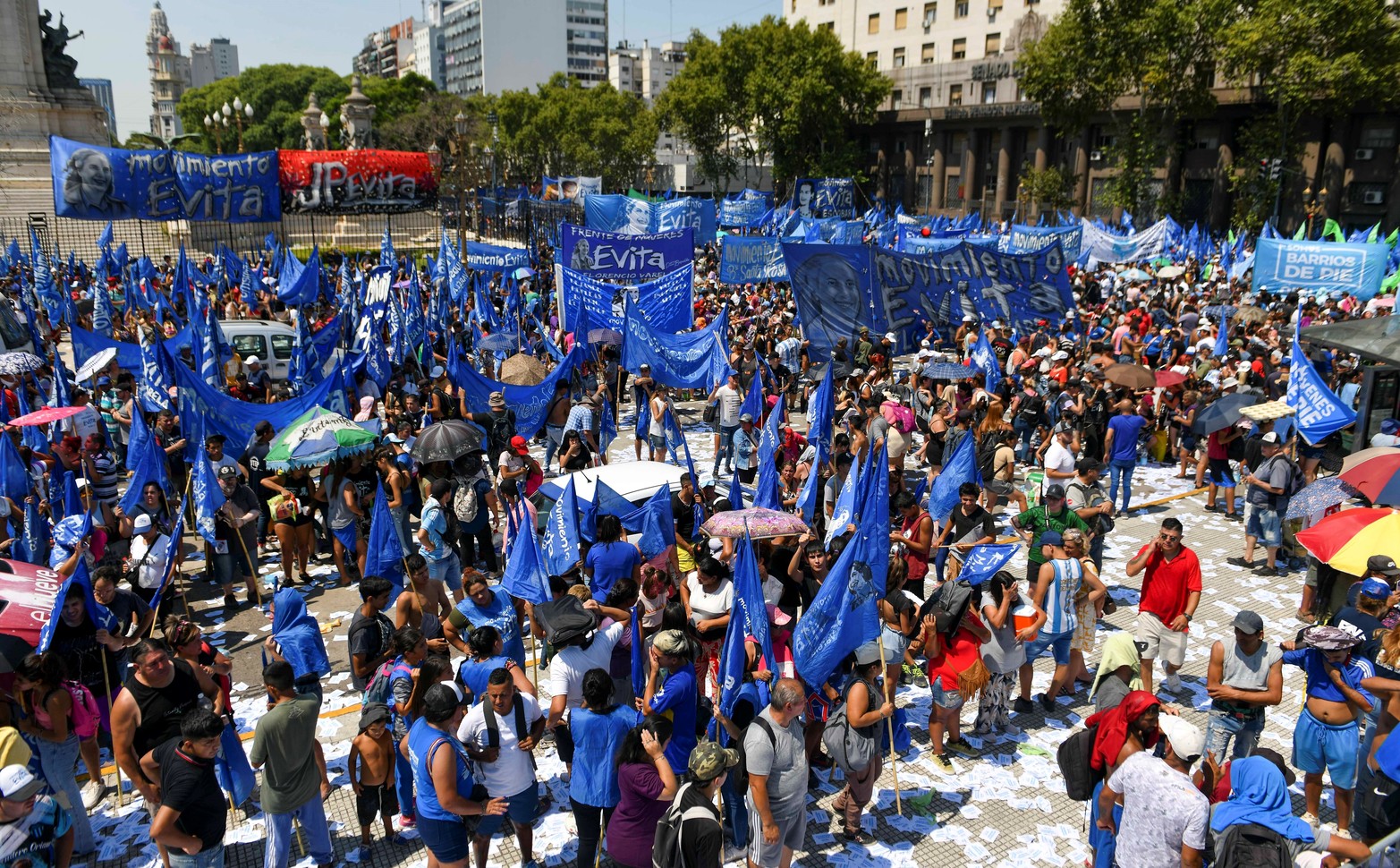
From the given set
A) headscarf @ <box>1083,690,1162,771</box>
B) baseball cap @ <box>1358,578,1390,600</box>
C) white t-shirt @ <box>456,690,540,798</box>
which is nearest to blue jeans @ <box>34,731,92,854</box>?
white t-shirt @ <box>456,690,540,798</box>

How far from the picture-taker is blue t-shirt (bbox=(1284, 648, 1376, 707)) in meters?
5.74

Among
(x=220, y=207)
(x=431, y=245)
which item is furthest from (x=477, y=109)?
(x=220, y=207)

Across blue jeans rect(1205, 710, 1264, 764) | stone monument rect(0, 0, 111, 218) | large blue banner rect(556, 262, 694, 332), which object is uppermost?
stone monument rect(0, 0, 111, 218)

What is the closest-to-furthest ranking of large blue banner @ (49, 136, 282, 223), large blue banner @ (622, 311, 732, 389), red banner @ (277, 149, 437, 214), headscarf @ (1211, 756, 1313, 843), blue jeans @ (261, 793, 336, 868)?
headscarf @ (1211, 756, 1313, 843) < blue jeans @ (261, 793, 336, 868) < large blue banner @ (622, 311, 732, 389) < large blue banner @ (49, 136, 282, 223) < red banner @ (277, 149, 437, 214)

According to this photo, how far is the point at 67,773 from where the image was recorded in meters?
5.82

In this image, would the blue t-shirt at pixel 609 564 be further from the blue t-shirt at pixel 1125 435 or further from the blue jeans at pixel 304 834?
the blue t-shirt at pixel 1125 435

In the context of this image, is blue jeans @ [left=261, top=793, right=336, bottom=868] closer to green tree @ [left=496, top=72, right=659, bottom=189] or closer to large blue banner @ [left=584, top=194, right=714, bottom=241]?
large blue banner @ [left=584, top=194, right=714, bottom=241]

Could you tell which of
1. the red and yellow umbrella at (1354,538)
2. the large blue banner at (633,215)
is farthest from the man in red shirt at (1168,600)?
the large blue banner at (633,215)

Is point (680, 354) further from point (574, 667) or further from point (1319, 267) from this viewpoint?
point (1319, 267)

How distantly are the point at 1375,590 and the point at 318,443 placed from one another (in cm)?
874

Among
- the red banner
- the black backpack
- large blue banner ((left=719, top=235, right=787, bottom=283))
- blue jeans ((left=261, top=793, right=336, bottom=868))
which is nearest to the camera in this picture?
the black backpack

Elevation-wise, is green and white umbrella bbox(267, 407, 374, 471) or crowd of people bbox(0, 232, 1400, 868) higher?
green and white umbrella bbox(267, 407, 374, 471)

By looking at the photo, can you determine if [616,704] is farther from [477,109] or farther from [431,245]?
[477,109]

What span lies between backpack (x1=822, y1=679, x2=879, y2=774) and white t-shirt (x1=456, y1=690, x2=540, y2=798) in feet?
5.93
